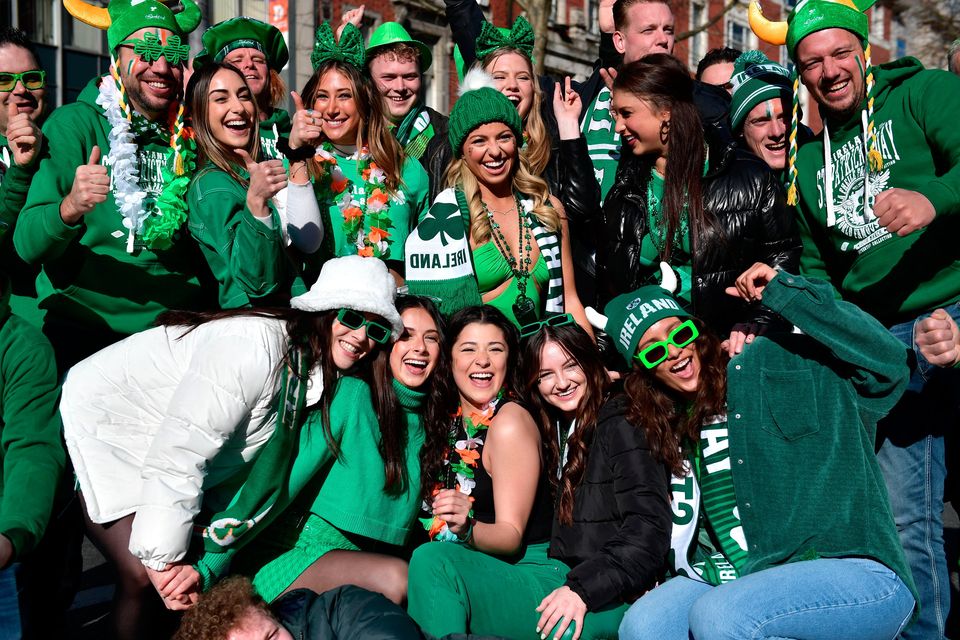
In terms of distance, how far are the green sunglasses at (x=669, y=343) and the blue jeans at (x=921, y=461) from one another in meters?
0.87

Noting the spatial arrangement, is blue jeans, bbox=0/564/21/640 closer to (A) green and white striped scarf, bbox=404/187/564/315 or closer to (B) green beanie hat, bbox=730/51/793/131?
(A) green and white striped scarf, bbox=404/187/564/315

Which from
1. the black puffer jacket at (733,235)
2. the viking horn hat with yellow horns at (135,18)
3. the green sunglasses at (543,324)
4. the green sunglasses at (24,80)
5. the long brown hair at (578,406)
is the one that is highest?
the viking horn hat with yellow horns at (135,18)

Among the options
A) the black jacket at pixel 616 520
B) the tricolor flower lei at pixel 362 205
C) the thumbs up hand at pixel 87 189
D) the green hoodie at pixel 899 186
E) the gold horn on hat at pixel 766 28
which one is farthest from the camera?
the gold horn on hat at pixel 766 28

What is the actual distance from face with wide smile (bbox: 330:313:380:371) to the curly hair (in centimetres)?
90

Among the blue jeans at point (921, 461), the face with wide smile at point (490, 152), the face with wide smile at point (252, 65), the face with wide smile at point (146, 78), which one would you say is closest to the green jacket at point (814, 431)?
the blue jeans at point (921, 461)

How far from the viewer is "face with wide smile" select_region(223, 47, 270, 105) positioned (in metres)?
5.15

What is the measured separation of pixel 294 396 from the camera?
354 centimetres

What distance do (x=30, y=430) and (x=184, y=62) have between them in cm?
168

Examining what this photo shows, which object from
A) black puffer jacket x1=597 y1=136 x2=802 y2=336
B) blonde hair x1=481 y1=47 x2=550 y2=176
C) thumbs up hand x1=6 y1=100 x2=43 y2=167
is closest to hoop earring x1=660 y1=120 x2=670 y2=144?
black puffer jacket x1=597 y1=136 x2=802 y2=336

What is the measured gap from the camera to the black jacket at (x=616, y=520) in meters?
3.40

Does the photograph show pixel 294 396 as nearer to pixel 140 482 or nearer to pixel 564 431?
pixel 140 482

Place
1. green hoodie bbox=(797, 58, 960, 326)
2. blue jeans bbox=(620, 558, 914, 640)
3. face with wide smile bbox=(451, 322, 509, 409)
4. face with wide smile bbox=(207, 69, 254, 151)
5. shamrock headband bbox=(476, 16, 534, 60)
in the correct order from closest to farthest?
blue jeans bbox=(620, 558, 914, 640) → green hoodie bbox=(797, 58, 960, 326) → face with wide smile bbox=(451, 322, 509, 409) → face with wide smile bbox=(207, 69, 254, 151) → shamrock headband bbox=(476, 16, 534, 60)

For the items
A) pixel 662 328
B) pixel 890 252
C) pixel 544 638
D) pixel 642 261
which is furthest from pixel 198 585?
pixel 890 252

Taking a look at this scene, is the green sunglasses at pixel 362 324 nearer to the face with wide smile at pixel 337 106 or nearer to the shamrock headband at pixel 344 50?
the face with wide smile at pixel 337 106
